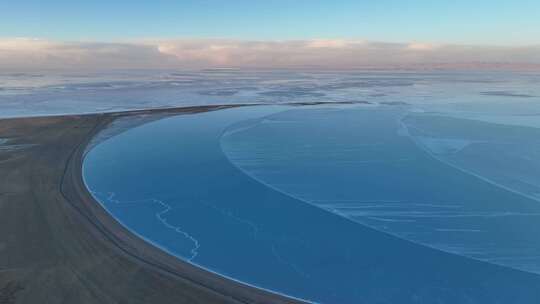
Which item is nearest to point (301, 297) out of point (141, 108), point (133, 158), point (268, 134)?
point (133, 158)

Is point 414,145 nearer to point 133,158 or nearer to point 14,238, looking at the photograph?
point 133,158

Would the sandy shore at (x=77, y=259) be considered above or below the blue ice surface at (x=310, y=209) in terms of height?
below

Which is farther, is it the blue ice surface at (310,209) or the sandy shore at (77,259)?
the blue ice surface at (310,209)

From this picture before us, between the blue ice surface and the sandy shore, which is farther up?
the blue ice surface

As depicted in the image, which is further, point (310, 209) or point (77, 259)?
point (310, 209)

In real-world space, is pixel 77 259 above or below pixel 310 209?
below
